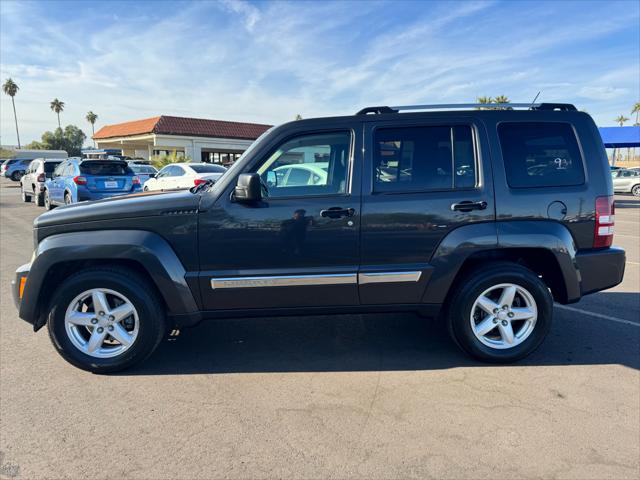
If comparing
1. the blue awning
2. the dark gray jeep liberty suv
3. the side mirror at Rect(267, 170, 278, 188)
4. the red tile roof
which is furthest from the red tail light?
Result: the red tile roof

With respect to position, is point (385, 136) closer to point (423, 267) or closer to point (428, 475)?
point (423, 267)

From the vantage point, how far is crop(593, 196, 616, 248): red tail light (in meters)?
3.45

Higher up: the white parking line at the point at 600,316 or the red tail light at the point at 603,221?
the red tail light at the point at 603,221

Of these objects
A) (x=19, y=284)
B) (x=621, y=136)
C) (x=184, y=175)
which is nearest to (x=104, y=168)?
(x=184, y=175)

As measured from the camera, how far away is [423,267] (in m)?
3.40

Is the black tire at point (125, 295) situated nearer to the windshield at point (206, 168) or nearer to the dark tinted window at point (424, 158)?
the dark tinted window at point (424, 158)

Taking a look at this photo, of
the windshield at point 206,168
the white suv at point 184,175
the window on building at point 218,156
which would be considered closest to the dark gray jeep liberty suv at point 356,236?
the white suv at point 184,175

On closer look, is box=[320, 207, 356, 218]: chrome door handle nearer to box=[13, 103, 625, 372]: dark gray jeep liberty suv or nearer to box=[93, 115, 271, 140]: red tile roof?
box=[13, 103, 625, 372]: dark gray jeep liberty suv

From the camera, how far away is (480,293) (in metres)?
3.48

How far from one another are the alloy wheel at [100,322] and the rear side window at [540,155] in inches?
129

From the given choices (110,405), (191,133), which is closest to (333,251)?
(110,405)

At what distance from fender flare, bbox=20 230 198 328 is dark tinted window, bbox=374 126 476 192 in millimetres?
1739

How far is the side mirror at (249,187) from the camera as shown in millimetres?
3096

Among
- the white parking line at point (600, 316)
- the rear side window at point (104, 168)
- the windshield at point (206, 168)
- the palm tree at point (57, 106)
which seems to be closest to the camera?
the white parking line at point (600, 316)
